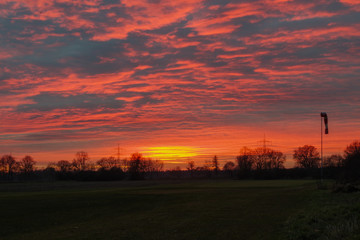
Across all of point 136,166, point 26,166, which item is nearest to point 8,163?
point 26,166

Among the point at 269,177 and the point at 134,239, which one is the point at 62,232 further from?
the point at 269,177

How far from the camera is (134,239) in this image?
18.0m

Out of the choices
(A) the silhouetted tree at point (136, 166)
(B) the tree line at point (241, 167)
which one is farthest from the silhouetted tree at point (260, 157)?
(A) the silhouetted tree at point (136, 166)

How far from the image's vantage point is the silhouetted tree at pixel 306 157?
167250 mm

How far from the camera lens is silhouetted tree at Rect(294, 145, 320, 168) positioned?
167250 millimetres

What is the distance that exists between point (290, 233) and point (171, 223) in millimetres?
9231

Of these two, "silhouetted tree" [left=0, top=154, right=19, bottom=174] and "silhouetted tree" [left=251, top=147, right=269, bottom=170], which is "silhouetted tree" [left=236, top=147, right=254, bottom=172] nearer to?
"silhouetted tree" [left=251, top=147, right=269, bottom=170]

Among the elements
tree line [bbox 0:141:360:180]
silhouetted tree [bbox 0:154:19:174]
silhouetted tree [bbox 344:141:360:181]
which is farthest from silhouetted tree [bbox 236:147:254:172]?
silhouetted tree [bbox 0:154:19:174]

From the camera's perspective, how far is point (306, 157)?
169625 millimetres

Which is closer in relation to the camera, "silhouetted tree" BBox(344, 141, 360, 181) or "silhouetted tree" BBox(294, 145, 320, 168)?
"silhouetted tree" BBox(344, 141, 360, 181)

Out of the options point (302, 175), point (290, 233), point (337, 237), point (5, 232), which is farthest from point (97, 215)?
point (302, 175)

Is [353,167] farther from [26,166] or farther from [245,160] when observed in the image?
[26,166]

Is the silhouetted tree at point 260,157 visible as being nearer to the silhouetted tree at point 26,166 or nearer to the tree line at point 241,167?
the tree line at point 241,167

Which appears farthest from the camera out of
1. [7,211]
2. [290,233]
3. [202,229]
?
[7,211]
